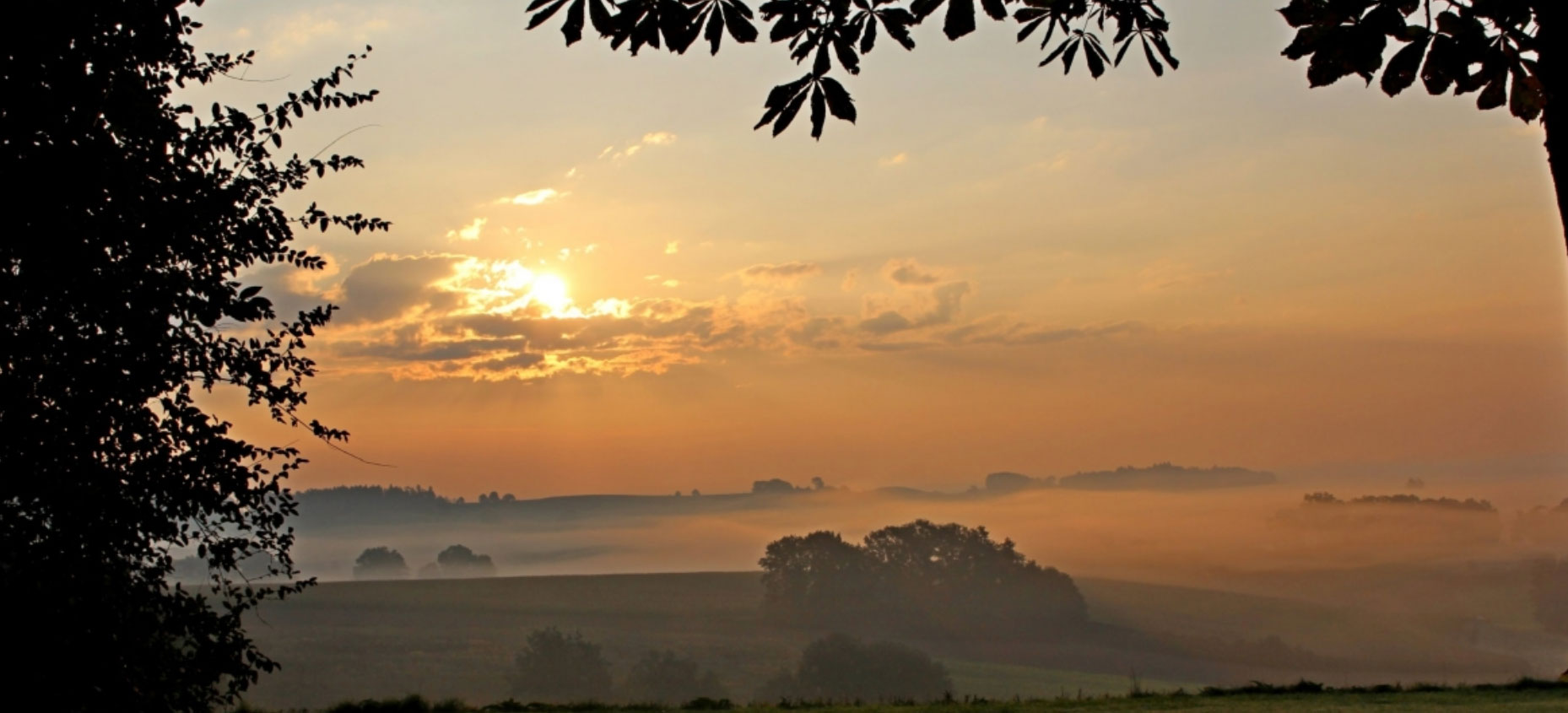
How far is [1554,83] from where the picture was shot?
163 inches

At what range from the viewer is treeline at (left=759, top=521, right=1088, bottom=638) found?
12712cm

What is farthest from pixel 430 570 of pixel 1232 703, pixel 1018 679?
pixel 1232 703

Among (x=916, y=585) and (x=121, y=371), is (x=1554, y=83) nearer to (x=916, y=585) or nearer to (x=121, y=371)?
(x=121, y=371)

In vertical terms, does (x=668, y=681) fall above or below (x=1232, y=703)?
below

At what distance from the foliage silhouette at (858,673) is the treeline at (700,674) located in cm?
8

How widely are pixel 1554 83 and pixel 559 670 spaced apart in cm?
11641

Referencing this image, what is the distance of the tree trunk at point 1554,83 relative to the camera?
412cm

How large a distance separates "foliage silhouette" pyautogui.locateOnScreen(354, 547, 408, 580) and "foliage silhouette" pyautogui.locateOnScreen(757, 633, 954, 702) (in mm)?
61518

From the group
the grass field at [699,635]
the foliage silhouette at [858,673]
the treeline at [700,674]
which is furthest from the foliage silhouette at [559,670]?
the foliage silhouette at [858,673]

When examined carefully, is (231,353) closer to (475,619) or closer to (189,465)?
(189,465)

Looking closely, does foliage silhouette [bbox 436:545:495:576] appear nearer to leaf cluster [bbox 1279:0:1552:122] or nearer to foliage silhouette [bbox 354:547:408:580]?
foliage silhouette [bbox 354:547:408:580]

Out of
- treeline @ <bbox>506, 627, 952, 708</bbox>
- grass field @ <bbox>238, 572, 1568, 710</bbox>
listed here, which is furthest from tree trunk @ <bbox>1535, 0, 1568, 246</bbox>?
treeline @ <bbox>506, 627, 952, 708</bbox>

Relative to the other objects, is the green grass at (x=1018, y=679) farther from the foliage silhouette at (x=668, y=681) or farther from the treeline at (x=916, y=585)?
the foliage silhouette at (x=668, y=681)

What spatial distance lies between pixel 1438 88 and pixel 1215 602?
152 meters
